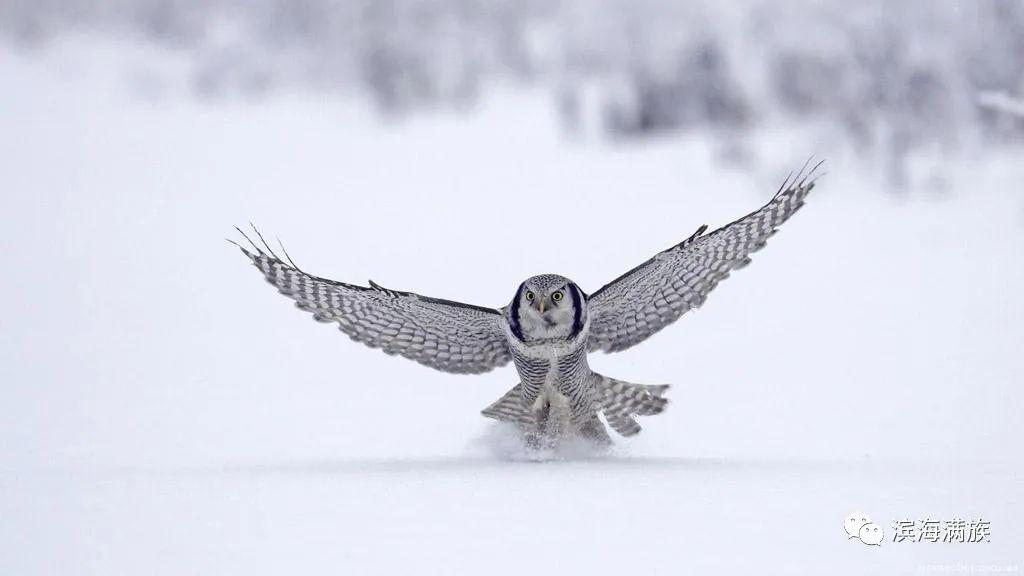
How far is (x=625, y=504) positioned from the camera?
4539 mm

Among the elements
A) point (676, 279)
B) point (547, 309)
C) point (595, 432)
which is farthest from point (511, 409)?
point (676, 279)

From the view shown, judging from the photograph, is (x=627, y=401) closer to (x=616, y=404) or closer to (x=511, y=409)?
(x=616, y=404)

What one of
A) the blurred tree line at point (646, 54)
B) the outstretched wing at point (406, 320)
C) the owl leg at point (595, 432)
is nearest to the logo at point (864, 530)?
the owl leg at point (595, 432)

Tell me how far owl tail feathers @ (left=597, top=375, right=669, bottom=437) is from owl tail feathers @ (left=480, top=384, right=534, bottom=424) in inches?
12.9

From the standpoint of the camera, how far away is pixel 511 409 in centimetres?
554

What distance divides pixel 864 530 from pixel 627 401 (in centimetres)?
162

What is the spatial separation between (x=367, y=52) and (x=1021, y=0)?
316 inches

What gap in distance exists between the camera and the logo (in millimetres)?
4004

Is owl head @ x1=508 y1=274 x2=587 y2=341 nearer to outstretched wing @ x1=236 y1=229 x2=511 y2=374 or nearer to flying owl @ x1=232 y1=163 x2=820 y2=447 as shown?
flying owl @ x1=232 y1=163 x2=820 y2=447

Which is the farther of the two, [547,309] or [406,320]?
[406,320]

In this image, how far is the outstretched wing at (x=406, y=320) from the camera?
5.45 meters

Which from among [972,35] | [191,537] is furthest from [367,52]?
[191,537]

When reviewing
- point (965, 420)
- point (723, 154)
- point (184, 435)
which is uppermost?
point (723, 154)

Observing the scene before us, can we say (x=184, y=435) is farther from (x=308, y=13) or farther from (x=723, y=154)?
(x=308, y=13)
